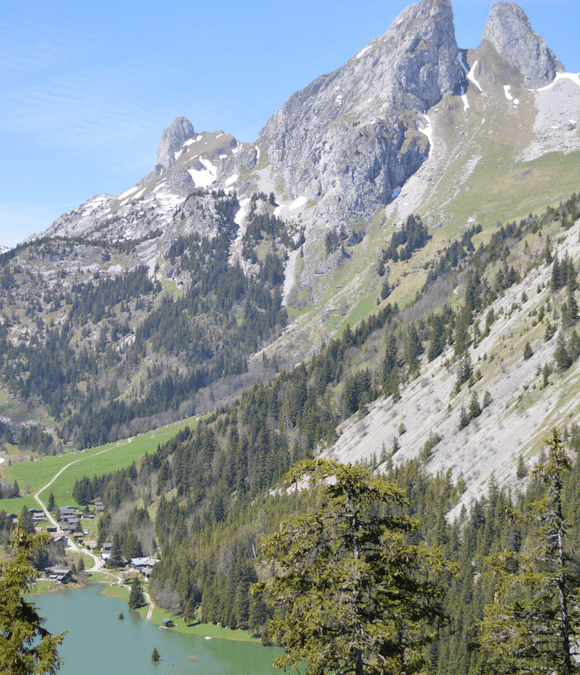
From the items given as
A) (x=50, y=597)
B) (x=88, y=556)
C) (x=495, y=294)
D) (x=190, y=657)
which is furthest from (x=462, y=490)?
(x=88, y=556)

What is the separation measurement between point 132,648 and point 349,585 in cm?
10501

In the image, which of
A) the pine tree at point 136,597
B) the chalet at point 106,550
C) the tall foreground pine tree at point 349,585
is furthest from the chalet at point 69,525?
the tall foreground pine tree at point 349,585

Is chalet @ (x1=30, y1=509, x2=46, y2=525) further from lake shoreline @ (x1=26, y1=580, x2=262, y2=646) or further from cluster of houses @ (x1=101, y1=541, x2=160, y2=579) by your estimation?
lake shoreline @ (x1=26, y1=580, x2=262, y2=646)

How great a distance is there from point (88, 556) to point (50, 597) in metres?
29.9

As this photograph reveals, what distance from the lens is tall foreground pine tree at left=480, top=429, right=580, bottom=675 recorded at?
63.4ft

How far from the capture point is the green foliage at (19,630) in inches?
790

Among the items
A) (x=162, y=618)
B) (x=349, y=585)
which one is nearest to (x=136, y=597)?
(x=162, y=618)

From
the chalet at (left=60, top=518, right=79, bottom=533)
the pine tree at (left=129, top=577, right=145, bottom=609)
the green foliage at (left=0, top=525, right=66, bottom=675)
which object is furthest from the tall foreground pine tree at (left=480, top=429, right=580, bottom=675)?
the chalet at (left=60, top=518, right=79, bottom=533)

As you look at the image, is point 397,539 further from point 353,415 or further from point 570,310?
point 353,415

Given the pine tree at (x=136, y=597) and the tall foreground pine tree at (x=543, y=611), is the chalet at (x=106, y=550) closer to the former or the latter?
the pine tree at (x=136, y=597)

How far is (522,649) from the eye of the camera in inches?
763

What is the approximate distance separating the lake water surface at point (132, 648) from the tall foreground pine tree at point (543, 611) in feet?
292

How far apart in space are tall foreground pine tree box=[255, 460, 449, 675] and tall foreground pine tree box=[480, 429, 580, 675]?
8.83 ft

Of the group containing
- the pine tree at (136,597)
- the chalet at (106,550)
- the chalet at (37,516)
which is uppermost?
the chalet at (37,516)
